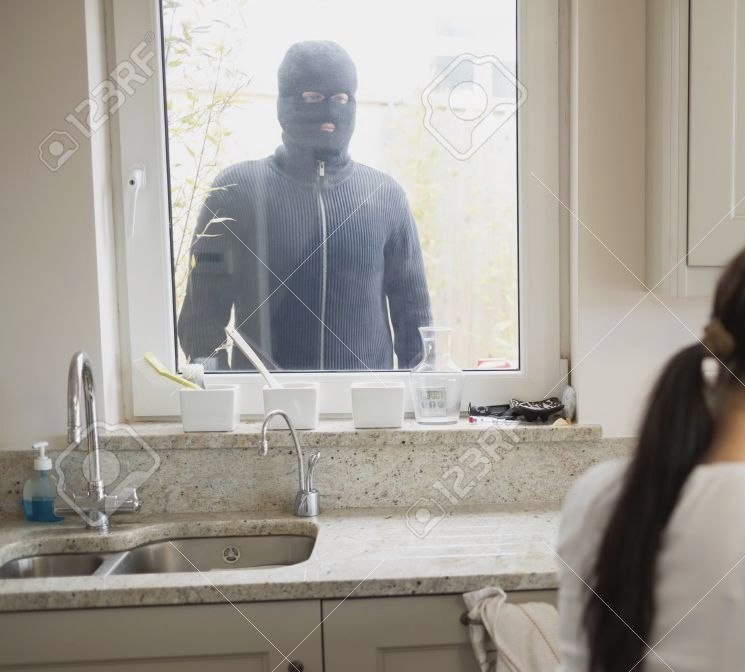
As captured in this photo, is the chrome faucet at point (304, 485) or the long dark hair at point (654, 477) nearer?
the long dark hair at point (654, 477)

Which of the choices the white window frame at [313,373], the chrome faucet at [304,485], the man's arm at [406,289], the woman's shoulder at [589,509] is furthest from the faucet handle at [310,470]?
the woman's shoulder at [589,509]

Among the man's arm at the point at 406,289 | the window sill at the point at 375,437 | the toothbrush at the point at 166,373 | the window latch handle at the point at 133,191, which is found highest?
the window latch handle at the point at 133,191

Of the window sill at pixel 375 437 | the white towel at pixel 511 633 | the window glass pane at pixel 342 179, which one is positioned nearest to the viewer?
the white towel at pixel 511 633

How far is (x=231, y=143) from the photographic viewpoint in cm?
191

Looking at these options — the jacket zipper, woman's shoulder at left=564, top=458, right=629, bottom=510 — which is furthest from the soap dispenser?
woman's shoulder at left=564, top=458, right=629, bottom=510

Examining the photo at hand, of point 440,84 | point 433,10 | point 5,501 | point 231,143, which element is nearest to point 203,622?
point 5,501

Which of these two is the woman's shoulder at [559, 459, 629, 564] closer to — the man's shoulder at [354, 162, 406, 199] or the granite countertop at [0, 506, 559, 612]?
the granite countertop at [0, 506, 559, 612]

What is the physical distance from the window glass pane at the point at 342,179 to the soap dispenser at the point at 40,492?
1.36 ft

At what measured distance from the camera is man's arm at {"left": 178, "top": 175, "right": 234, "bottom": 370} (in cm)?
193

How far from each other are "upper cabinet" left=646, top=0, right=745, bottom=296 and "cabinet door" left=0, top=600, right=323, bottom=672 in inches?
38.5

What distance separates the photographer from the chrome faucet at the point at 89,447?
1.64 m

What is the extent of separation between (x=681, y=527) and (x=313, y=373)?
1.28 metres

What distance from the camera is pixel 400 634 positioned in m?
1.39

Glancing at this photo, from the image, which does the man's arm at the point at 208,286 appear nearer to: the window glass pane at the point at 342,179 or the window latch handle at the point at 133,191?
the window glass pane at the point at 342,179
